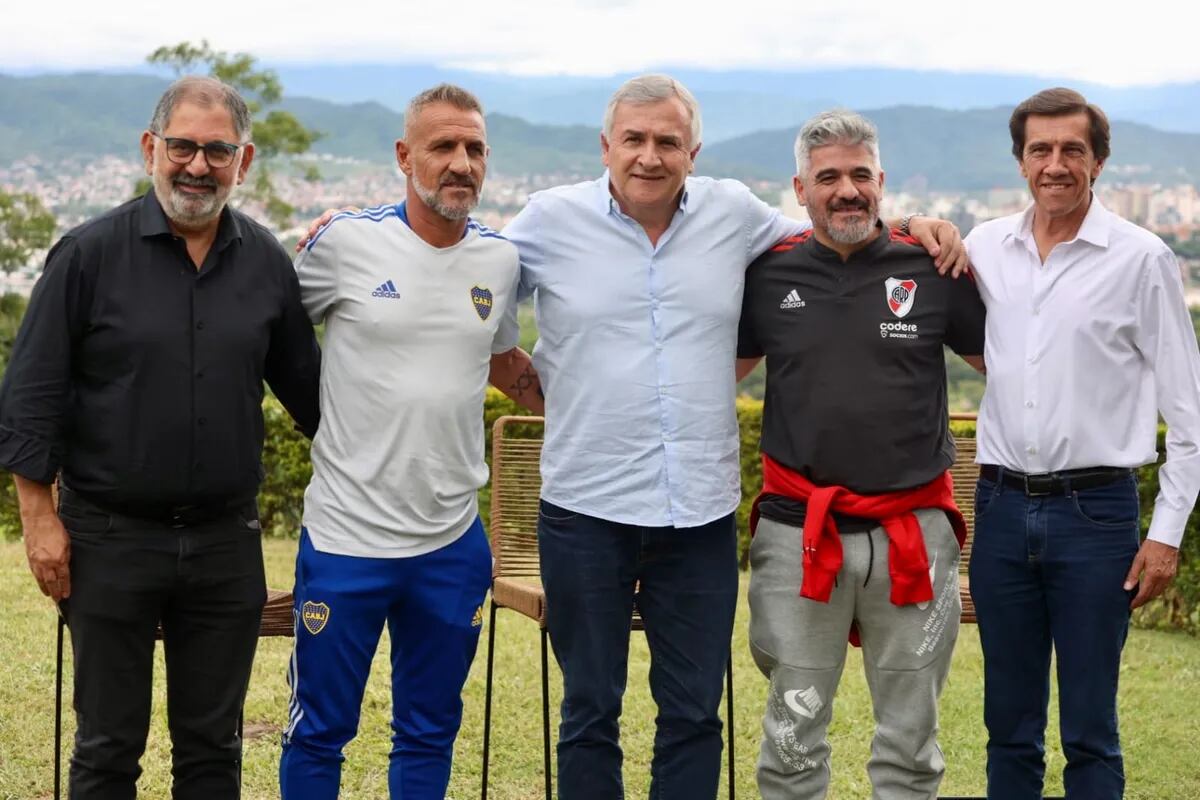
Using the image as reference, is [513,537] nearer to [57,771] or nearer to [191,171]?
[57,771]

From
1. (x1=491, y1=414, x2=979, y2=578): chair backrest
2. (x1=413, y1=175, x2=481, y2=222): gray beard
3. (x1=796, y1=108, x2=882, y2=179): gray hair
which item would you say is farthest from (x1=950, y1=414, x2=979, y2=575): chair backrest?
(x1=413, y1=175, x2=481, y2=222): gray beard

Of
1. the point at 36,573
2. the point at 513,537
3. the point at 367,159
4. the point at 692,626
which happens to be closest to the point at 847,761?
the point at 513,537

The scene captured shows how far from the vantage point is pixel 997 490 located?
3479 millimetres

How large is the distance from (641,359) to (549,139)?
11628 cm

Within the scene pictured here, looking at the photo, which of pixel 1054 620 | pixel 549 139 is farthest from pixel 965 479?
pixel 549 139

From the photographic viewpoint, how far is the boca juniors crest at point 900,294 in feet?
11.1

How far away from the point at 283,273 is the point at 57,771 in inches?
62.3

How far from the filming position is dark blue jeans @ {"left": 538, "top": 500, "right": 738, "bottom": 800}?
3441 millimetres

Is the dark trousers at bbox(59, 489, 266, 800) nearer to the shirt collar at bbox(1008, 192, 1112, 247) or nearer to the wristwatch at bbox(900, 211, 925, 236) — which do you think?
the wristwatch at bbox(900, 211, 925, 236)

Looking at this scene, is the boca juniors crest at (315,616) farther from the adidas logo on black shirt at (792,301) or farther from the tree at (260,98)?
the tree at (260,98)

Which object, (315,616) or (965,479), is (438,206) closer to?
(315,616)

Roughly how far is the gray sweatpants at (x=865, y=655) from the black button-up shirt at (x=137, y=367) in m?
1.36

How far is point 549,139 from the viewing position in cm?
11750

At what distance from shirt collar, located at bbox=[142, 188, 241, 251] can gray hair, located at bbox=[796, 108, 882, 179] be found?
1.38 metres
